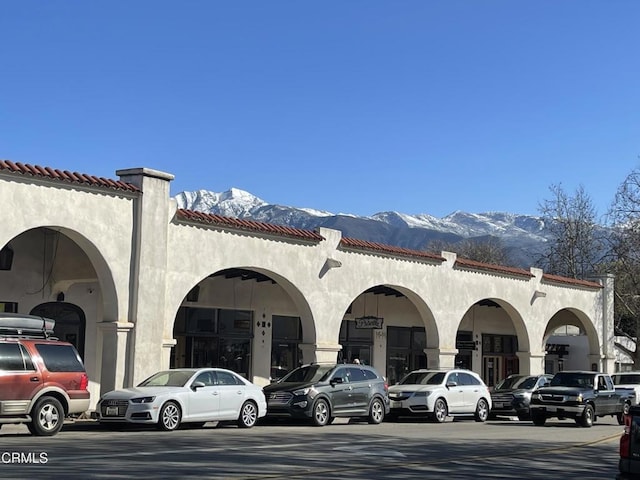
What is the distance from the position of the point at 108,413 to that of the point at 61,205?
500 cm

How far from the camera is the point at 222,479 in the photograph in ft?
36.9

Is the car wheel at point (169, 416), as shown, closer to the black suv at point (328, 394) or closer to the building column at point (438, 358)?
the black suv at point (328, 394)

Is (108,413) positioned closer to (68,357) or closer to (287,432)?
(68,357)

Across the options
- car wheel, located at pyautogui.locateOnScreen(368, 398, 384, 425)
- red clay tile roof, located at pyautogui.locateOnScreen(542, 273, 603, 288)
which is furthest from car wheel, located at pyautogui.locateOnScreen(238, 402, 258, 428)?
red clay tile roof, located at pyautogui.locateOnScreen(542, 273, 603, 288)

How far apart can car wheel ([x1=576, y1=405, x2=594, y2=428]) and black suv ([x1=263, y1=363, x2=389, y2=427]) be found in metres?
5.73

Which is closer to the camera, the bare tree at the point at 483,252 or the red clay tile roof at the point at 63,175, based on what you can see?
the red clay tile roof at the point at 63,175

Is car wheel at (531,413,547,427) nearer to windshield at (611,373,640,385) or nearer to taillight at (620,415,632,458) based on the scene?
windshield at (611,373,640,385)

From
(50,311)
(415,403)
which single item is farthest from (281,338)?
(50,311)

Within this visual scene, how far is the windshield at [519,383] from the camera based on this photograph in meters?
30.1

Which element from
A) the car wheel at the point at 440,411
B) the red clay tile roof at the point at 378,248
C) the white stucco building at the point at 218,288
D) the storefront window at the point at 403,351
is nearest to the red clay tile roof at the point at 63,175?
the white stucco building at the point at 218,288

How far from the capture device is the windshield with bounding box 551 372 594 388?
26812 millimetres

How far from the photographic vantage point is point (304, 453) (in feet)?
49.5

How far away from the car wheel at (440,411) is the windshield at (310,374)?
13.2ft

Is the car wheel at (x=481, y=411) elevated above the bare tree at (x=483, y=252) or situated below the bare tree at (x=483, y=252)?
below
